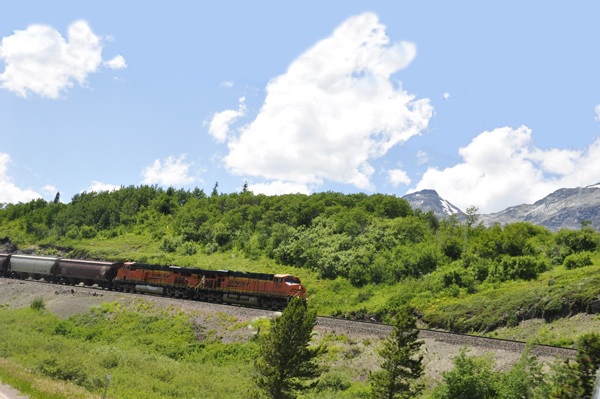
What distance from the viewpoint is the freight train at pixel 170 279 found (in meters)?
40.7

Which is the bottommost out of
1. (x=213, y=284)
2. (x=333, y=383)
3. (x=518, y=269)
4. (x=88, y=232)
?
(x=333, y=383)

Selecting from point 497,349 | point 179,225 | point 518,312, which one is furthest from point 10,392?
point 179,225

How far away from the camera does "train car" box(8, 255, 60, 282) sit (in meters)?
58.4

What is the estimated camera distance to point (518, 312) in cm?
3172

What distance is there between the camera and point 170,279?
47.8m

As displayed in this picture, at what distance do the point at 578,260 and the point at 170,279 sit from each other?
5046 cm

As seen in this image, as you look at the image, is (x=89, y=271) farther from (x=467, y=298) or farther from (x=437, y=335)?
(x=467, y=298)

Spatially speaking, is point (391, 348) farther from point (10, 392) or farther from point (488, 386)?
point (10, 392)

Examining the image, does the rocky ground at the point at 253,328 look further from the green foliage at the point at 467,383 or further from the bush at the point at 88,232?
the bush at the point at 88,232

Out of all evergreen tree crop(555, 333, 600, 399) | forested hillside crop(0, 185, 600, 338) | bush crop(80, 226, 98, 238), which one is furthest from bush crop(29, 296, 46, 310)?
bush crop(80, 226, 98, 238)

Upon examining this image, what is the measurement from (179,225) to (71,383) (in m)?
80.5

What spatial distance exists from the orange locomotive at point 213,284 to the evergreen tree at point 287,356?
15.7 meters

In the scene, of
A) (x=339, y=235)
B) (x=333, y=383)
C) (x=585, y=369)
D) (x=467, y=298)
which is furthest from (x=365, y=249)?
(x=585, y=369)

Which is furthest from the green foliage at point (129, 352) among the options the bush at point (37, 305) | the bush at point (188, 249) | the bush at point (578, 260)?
the bush at point (188, 249)
